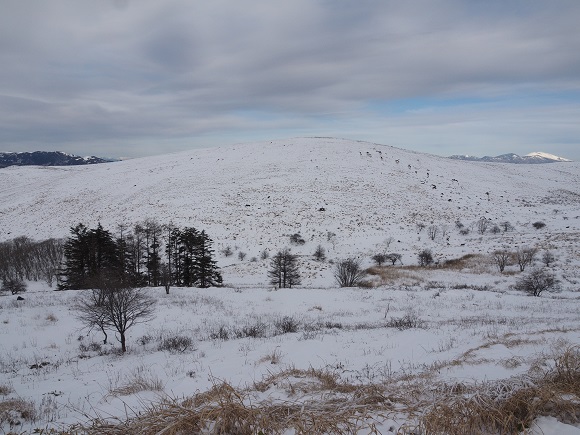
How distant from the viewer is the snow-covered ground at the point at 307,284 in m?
7.03

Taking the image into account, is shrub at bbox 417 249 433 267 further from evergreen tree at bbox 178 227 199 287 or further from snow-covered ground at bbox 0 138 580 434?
evergreen tree at bbox 178 227 199 287

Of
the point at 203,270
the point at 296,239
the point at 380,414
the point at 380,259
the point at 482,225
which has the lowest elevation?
the point at 380,259

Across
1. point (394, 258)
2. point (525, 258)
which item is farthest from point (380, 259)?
point (525, 258)

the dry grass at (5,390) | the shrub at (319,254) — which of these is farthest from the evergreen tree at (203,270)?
the dry grass at (5,390)

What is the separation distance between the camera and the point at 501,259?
3322 cm

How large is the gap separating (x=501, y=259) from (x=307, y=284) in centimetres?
2054

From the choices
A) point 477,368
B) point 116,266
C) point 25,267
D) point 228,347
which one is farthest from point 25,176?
point 477,368

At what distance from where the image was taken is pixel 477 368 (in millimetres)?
5383

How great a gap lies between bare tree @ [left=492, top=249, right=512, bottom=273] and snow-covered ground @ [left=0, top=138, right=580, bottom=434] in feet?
3.35

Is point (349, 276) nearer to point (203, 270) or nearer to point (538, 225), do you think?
point (203, 270)

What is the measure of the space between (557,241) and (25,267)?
253ft

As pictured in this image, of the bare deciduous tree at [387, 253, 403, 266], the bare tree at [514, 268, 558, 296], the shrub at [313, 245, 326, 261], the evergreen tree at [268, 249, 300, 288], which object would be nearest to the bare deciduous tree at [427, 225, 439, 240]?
the bare deciduous tree at [387, 253, 403, 266]

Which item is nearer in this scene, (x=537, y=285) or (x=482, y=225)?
(x=537, y=285)

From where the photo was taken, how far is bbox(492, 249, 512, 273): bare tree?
31989mm
